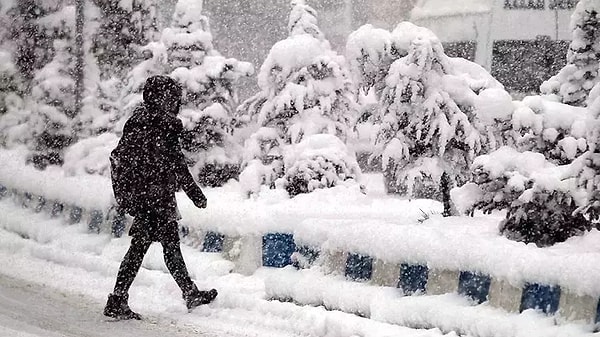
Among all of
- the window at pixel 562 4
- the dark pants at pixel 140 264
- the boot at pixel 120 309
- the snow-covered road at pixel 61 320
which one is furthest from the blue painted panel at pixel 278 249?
the window at pixel 562 4

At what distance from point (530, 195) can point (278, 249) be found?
266 cm

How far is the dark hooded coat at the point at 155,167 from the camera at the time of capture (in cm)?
809

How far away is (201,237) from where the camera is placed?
10.1 m

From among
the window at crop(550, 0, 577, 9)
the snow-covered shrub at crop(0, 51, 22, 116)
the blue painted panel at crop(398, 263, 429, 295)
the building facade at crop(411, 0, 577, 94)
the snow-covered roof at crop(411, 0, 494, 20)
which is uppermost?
the window at crop(550, 0, 577, 9)

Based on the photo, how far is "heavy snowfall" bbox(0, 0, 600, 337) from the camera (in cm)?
701

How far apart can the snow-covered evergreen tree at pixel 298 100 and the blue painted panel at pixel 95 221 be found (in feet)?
6.12

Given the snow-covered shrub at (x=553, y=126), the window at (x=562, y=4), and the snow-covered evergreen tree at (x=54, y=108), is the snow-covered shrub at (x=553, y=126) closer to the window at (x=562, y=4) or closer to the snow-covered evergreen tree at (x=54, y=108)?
the snow-covered evergreen tree at (x=54, y=108)

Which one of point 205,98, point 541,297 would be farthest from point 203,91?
point 541,297

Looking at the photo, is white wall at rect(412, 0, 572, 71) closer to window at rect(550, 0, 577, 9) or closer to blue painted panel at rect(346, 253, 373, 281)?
window at rect(550, 0, 577, 9)

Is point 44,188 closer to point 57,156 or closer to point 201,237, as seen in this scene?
point 201,237

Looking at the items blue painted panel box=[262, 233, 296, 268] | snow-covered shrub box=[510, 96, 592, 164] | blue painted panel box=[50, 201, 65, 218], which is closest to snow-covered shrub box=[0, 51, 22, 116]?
blue painted panel box=[50, 201, 65, 218]

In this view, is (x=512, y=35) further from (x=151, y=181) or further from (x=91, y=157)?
(x=151, y=181)

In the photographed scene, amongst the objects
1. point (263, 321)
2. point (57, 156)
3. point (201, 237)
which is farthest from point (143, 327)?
point (57, 156)

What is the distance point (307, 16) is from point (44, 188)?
4146 mm
